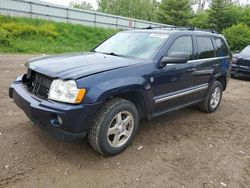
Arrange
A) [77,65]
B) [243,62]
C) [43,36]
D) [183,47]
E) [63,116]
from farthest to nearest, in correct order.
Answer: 1. [43,36]
2. [243,62]
3. [183,47]
4. [77,65]
5. [63,116]

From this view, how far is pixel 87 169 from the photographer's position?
312 cm

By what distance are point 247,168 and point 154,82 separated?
1696mm

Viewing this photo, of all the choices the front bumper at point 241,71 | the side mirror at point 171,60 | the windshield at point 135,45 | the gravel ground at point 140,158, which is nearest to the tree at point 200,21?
the front bumper at point 241,71

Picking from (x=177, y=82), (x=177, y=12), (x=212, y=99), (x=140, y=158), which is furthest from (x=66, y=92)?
(x=177, y=12)

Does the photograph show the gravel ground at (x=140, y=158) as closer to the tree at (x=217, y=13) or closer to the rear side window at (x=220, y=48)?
the rear side window at (x=220, y=48)

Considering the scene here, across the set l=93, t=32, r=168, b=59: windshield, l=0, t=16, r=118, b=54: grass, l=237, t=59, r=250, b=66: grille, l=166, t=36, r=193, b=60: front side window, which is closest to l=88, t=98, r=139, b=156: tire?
l=93, t=32, r=168, b=59: windshield

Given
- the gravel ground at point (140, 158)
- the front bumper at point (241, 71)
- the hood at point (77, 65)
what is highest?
the hood at point (77, 65)

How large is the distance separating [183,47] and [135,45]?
85 centimetres

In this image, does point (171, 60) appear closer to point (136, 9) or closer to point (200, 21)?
point (200, 21)

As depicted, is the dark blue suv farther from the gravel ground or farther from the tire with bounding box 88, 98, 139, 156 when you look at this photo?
the gravel ground

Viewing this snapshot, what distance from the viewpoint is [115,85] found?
10.4ft

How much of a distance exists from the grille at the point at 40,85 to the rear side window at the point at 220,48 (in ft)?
12.1

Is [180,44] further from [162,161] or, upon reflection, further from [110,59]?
[162,161]

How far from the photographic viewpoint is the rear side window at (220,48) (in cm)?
542
